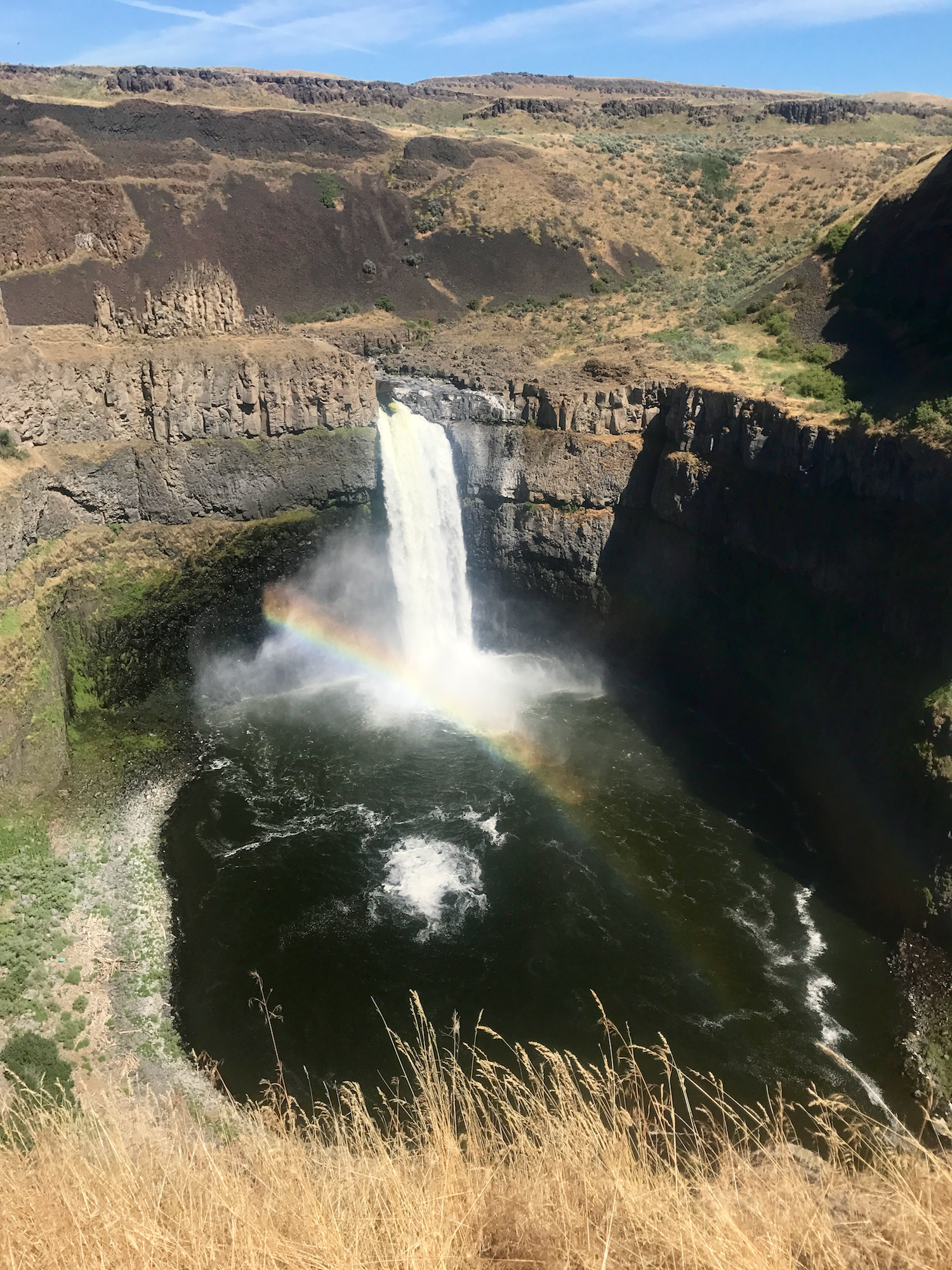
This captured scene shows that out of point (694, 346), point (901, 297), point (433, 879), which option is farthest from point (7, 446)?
point (901, 297)

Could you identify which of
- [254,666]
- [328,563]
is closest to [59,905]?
[254,666]

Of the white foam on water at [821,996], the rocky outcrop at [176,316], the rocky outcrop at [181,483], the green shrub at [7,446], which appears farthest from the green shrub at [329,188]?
the white foam on water at [821,996]

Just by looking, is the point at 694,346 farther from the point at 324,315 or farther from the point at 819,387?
the point at 324,315

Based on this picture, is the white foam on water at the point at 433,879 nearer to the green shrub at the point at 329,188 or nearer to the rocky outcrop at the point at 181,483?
the rocky outcrop at the point at 181,483

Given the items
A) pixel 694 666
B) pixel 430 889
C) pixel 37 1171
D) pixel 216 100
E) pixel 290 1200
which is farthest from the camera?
pixel 216 100

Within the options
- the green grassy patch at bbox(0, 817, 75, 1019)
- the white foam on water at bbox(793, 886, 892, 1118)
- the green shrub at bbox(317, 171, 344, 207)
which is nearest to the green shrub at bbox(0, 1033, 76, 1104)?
the green grassy patch at bbox(0, 817, 75, 1019)

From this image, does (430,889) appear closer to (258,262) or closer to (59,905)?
(59,905)
